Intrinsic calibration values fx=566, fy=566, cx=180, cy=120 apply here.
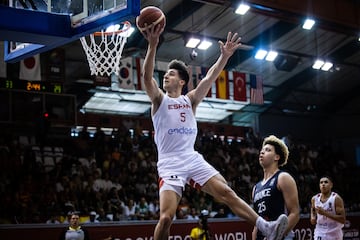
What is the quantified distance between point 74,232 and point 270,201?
610 cm

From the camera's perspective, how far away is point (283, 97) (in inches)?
1125

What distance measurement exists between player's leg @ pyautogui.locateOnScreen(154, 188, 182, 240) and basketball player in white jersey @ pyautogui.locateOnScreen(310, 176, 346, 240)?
428cm

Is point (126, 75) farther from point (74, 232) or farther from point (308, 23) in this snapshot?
point (74, 232)

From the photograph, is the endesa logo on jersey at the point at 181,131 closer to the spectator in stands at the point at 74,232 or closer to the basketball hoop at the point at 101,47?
the basketball hoop at the point at 101,47

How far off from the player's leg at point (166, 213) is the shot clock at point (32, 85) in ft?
38.0

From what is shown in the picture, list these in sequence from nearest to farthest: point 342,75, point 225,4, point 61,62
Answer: point 225,4
point 61,62
point 342,75

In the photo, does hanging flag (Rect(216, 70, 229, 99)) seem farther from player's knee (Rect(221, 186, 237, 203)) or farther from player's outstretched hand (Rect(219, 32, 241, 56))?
player's knee (Rect(221, 186, 237, 203))

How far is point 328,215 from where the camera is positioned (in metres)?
9.17

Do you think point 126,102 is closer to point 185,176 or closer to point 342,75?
point 342,75

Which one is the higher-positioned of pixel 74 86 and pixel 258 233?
pixel 74 86

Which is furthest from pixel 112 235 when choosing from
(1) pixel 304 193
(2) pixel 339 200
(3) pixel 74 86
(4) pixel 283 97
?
(4) pixel 283 97

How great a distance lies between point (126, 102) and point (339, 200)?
652 inches

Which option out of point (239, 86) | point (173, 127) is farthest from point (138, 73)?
point (173, 127)

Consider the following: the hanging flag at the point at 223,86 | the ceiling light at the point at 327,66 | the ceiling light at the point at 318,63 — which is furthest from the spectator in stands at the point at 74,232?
the ceiling light at the point at 327,66
